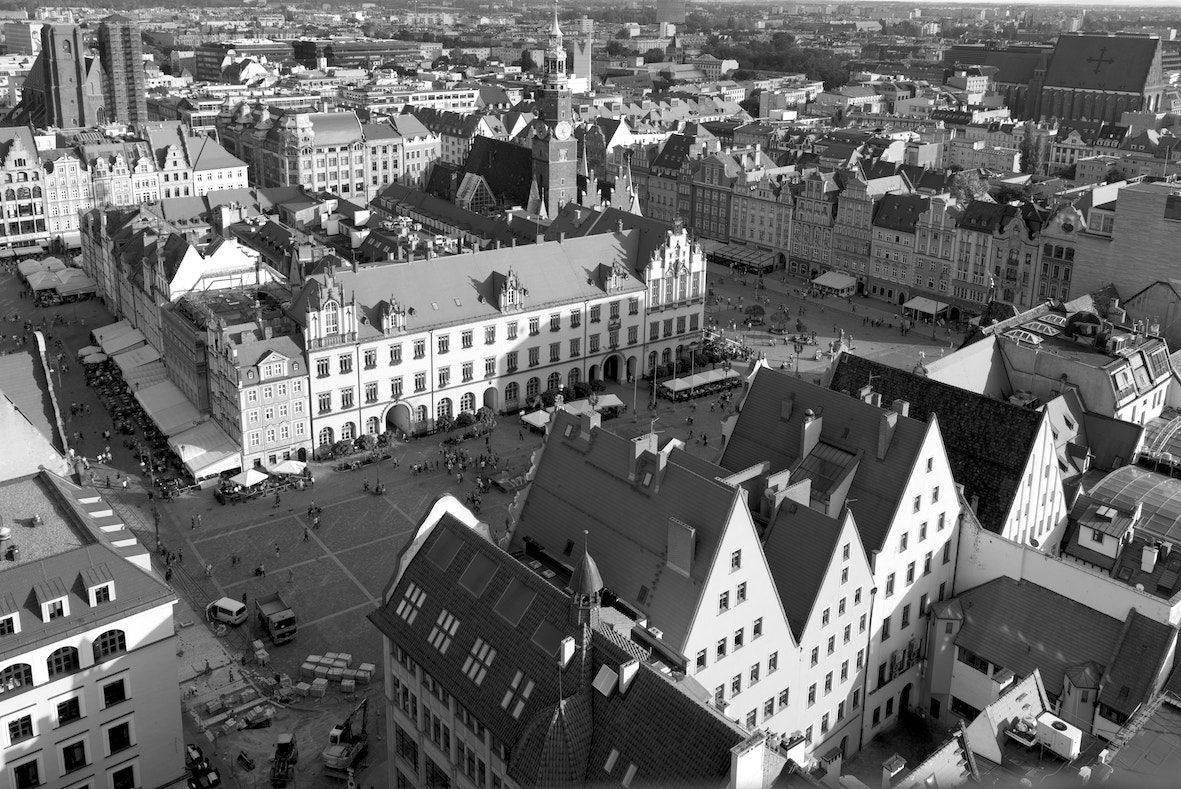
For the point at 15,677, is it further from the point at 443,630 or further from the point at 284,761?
the point at 443,630

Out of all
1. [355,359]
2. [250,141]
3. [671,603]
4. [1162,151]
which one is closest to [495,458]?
[355,359]

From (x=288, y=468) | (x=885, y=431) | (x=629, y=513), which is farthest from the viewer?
(x=288, y=468)

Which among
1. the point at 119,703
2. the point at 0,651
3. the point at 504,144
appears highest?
the point at 504,144

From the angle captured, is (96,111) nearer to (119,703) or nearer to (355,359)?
(355,359)

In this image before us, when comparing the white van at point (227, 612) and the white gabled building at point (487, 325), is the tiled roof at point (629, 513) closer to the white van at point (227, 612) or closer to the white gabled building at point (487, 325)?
the white van at point (227, 612)

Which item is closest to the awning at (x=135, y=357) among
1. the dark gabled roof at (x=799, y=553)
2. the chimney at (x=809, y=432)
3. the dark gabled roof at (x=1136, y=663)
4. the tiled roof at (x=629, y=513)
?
the tiled roof at (x=629, y=513)

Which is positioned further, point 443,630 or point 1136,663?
point 1136,663

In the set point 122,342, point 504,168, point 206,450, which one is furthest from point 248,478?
point 504,168
